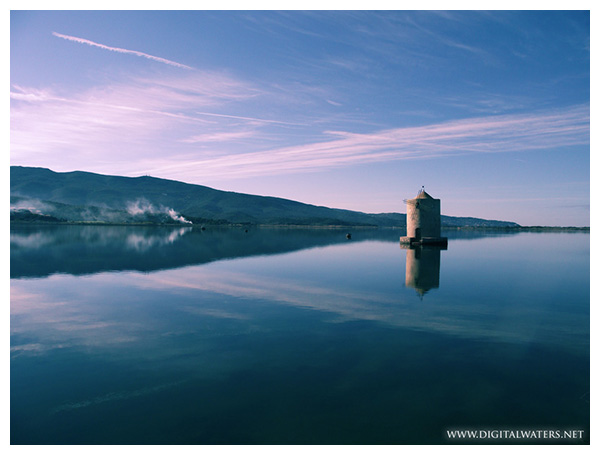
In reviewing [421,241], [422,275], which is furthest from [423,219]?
[422,275]

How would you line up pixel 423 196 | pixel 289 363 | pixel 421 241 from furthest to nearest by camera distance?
1. pixel 421 241
2. pixel 423 196
3. pixel 289 363

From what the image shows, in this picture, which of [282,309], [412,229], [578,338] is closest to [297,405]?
[282,309]

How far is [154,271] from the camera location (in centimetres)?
2602

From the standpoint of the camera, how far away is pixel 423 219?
49.7 meters

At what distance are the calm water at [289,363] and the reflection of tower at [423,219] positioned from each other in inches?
1164

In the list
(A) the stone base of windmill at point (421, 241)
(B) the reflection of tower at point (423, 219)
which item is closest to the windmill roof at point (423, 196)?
(B) the reflection of tower at point (423, 219)

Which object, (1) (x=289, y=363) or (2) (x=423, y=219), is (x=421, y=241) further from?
(1) (x=289, y=363)

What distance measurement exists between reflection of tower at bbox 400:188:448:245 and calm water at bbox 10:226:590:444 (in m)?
29.6

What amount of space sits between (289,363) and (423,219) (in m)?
43.5

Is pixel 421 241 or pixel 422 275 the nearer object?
pixel 422 275

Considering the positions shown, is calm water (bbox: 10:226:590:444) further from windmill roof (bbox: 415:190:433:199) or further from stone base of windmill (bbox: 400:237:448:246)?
stone base of windmill (bbox: 400:237:448:246)

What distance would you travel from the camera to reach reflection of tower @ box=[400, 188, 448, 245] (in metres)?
49.1
